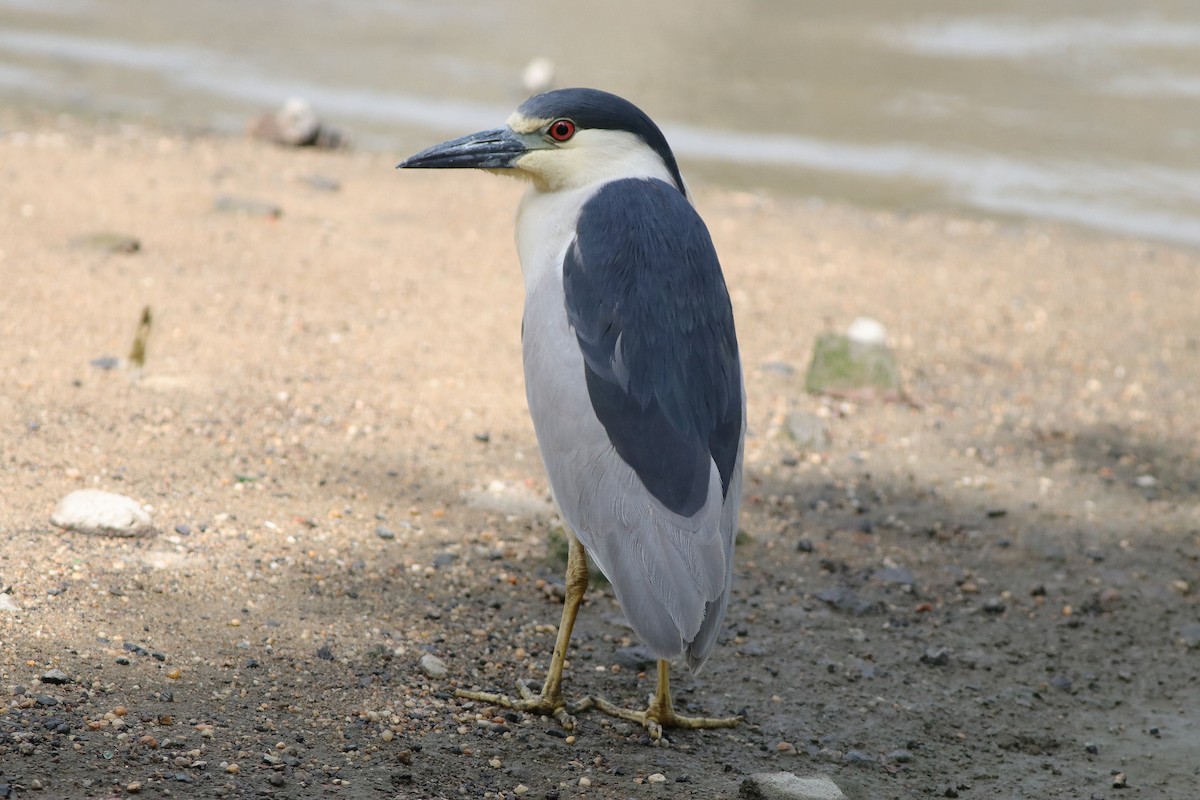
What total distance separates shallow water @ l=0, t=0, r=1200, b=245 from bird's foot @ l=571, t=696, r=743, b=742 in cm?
708

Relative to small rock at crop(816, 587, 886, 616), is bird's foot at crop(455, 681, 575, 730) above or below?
below

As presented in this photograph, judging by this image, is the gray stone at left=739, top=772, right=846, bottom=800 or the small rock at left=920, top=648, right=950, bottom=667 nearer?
the gray stone at left=739, top=772, right=846, bottom=800

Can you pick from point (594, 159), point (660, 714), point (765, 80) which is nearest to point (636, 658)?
point (660, 714)

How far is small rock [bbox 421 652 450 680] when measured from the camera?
3873mm

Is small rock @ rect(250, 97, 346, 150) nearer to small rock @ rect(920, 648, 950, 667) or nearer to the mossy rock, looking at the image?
the mossy rock

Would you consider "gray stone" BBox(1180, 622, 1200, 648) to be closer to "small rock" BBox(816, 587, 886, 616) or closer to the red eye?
"small rock" BBox(816, 587, 886, 616)

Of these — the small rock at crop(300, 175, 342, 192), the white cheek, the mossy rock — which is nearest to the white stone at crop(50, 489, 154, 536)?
Result: the white cheek

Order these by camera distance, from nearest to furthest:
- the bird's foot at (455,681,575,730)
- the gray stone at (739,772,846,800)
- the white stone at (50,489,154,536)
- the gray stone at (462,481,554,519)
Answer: the gray stone at (739,772,846,800) → the bird's foot at (455,681,575,730) → the white stone at (50,489,154,536) → the gray stone at (462,481,554,519)

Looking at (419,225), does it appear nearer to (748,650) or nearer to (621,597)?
(748,650)

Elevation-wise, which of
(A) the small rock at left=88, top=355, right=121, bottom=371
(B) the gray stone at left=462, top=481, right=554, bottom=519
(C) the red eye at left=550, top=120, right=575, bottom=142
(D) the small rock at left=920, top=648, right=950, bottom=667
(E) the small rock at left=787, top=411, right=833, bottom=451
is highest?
(C) the red eye at left=550, top=120, right=575, bottom=142

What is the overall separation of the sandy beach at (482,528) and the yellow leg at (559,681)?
7cm

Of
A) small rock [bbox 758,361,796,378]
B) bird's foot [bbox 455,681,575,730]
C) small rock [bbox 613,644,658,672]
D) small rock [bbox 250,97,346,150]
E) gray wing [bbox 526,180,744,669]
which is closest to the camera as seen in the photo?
gray wing [bbox 526,180,744,669]

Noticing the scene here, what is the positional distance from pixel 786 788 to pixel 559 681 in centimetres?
80

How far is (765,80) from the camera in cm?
1457
